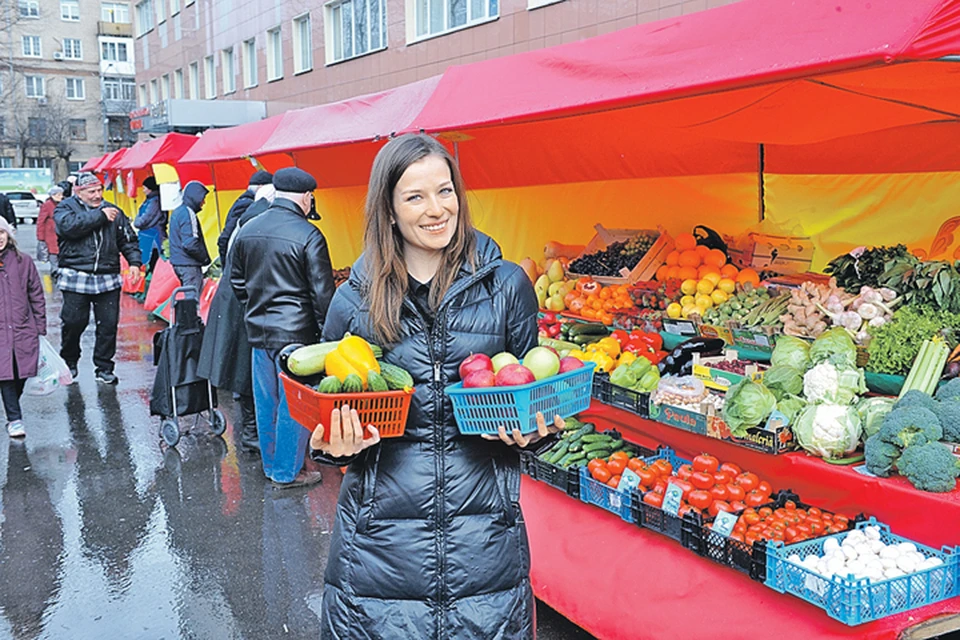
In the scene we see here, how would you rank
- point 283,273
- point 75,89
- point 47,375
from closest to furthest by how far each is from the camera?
point 283,273 < point 47,375 < point 75,89

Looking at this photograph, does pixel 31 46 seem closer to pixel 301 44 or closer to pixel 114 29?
pixel 114 29

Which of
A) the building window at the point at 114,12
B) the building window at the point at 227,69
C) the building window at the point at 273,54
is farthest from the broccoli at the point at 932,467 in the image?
the building window at the point at 114,12

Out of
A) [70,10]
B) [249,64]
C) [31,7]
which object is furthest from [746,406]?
[31,7]

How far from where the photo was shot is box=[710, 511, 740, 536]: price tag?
3.38m

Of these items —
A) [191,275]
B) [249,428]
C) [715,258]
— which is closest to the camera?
[715,258]

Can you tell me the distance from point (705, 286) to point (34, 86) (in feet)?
231

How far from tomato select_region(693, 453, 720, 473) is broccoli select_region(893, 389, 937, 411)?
0.82 m

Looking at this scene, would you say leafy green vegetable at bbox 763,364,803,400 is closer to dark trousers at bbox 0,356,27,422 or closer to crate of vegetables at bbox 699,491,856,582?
crate of vegetables at bbox 699,491,856,582

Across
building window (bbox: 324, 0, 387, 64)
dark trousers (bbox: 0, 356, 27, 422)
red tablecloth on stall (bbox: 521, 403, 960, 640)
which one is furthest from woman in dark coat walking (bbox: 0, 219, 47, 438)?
building window (bbox: 324, 0, 387, 64)

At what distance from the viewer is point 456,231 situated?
2314 millimetres

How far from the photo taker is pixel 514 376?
7.18 ft

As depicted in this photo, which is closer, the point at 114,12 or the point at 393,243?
the point at 393,243

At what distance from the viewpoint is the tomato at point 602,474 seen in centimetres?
411

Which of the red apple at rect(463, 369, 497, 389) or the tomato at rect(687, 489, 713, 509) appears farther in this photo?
the tomato at rect(687, 489, 713, 509)
